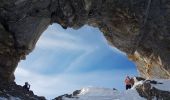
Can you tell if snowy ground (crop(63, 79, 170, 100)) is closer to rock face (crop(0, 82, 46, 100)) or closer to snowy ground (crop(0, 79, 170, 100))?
snowy ground (crop(0, 79, 170, 100))

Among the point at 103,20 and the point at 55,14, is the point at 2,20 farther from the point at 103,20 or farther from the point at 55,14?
the point at 103,20

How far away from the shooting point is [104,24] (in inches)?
1918

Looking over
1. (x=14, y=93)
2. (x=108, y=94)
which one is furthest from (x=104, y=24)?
(x=14, y=93)

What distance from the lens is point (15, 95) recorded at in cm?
3422

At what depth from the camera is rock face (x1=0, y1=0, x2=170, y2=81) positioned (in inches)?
1540

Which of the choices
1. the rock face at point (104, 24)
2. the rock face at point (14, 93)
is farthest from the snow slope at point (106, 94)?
the rock face at point (104, 24)

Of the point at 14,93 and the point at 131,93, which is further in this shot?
the point at 131,93

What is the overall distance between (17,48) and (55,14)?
626 centimetres

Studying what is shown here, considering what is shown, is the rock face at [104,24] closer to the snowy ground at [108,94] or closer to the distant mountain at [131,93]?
the distant mountain at [131,93]

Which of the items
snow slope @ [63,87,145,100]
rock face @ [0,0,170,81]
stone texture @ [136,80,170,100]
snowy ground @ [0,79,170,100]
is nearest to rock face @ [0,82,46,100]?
rock face @ [0,0,170,81]

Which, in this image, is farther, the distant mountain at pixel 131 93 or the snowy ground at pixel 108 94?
the distant mountain at pixel 131 93

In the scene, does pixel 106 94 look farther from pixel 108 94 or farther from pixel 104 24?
pixel 104 24

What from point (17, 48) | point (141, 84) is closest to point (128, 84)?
point (141, 84)

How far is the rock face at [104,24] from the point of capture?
128 ft
